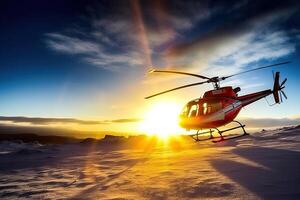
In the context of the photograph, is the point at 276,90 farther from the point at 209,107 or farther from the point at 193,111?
the point at 193,111

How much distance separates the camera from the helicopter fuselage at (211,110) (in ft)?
61.8

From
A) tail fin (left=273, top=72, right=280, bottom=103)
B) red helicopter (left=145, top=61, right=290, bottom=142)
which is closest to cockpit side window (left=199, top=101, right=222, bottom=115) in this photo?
red helicopter (left=145, top=61, right=290, bottom=142)

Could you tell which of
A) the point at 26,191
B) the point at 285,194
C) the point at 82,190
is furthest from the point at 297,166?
the point at 26,191

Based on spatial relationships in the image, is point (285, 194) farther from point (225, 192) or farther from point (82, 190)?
point (82, 190)

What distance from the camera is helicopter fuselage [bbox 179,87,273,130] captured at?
18844mm

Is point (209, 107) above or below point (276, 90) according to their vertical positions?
below

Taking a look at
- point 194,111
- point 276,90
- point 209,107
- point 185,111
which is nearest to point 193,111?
point 194,111

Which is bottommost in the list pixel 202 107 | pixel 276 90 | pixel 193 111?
pixel 193 111

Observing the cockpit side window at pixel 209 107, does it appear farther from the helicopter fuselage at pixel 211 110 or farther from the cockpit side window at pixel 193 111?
the cockpit side window at pixel 193 111

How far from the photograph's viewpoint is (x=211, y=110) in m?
18.8

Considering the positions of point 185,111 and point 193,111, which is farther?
point 185,111

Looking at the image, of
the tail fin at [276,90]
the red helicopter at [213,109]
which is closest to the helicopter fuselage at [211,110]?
the red helicopter at [213,109]

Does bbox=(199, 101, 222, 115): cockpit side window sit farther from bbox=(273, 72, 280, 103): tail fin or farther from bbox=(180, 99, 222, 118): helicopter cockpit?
bbox=(273, 72, 280, 103): tail fin

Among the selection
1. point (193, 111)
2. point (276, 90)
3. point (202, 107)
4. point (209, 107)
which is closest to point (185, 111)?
point (193, 111)
